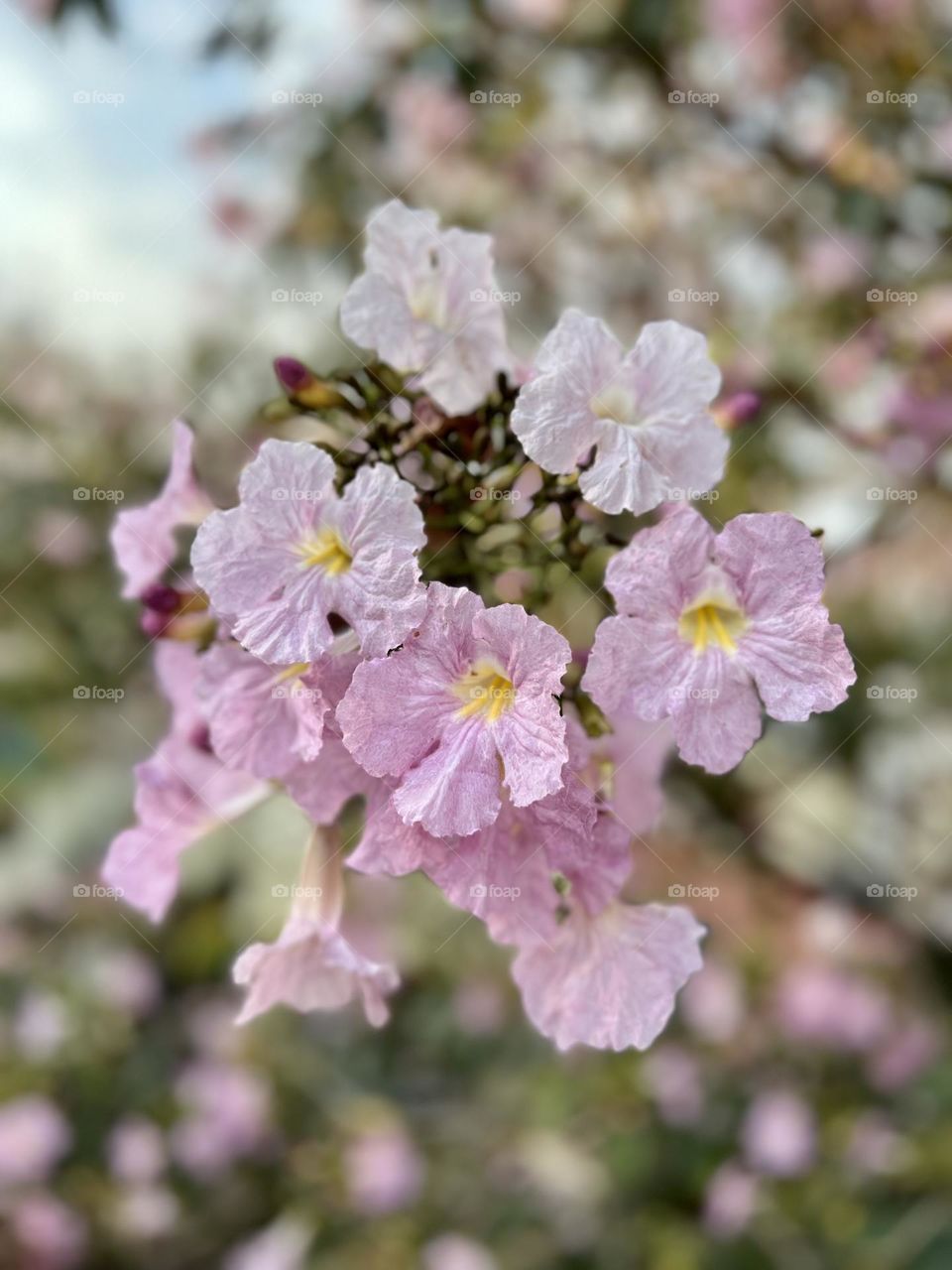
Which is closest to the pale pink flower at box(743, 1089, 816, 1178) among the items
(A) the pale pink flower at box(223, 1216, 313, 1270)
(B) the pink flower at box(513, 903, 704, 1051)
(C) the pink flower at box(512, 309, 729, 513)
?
(A) the pale pink flower at box(223, 1216, 313, 1270)

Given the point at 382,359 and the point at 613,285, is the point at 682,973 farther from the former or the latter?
the point at 613,285

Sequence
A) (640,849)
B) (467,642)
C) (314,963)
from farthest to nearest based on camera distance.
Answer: (640,849) < (314,963) < (467,642)

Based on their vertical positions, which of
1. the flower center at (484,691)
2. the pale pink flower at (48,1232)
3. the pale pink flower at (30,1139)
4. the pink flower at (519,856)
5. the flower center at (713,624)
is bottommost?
the pale pink flower at (48,1232)

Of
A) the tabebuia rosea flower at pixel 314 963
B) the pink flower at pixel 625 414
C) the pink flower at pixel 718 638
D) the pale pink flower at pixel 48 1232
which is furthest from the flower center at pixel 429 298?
the pale pink flower at pixel 48 1232

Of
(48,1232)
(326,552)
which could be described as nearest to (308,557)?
(326,552)

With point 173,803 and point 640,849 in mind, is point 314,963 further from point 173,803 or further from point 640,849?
point 640,849

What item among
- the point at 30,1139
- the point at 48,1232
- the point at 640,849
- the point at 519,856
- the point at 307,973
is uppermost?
the point at 519,856

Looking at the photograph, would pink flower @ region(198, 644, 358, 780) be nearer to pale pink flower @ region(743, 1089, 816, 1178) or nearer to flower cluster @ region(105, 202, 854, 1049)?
flower cluster @ region(105, 202, 854, 1049)

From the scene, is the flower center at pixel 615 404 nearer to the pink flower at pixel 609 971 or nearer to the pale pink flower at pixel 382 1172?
the pink flower at pixel 609 971
